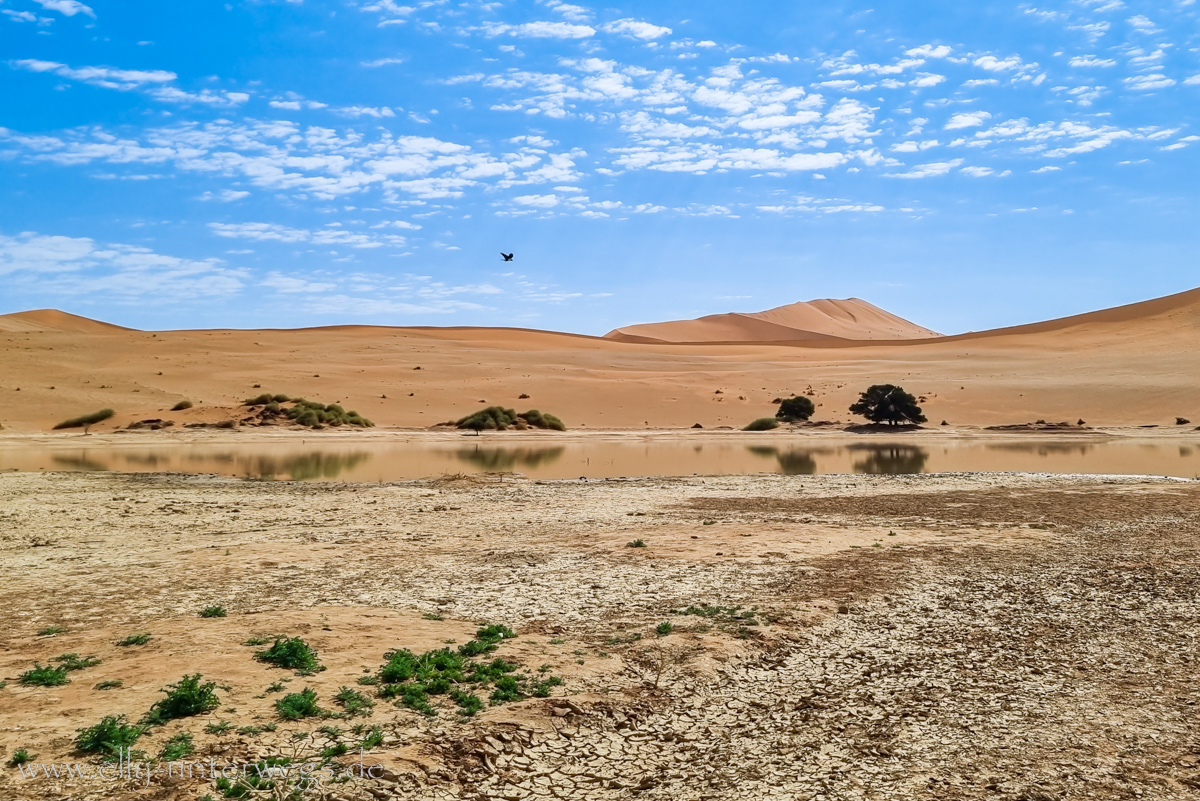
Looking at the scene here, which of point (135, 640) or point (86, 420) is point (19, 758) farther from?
point (86, 420)

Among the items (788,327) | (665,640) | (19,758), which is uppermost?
(788,327)

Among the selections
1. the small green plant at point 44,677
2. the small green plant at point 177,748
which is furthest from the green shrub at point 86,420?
the small green plant at point 177,748

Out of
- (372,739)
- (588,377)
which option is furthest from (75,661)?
(588,377)

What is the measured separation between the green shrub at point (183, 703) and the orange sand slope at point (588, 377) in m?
34.2

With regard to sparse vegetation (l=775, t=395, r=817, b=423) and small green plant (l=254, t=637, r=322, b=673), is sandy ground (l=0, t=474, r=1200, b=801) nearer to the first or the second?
small green plant (l=254, t=637, r=322, b=673)

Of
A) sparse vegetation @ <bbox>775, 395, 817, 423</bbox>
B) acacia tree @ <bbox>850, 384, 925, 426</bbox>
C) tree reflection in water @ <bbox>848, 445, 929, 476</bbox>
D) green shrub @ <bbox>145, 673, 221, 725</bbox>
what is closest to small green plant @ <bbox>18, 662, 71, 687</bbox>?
green shrub @ <bbox>145, 673, 221, 725</bbox>

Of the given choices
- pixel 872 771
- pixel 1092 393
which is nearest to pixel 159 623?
pixel 872 771

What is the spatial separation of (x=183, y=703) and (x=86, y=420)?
38.3 meters

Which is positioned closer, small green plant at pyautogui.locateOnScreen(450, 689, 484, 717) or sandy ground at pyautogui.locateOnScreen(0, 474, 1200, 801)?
sandy ground at pyautogui.locateOnScreen(0, 474, 1200, 801)

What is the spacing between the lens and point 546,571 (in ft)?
37.5

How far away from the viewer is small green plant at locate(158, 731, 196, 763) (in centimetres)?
547

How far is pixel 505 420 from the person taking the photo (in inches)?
1745

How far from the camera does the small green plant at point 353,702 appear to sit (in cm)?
637

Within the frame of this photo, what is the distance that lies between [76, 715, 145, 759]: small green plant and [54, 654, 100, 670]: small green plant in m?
1.47
